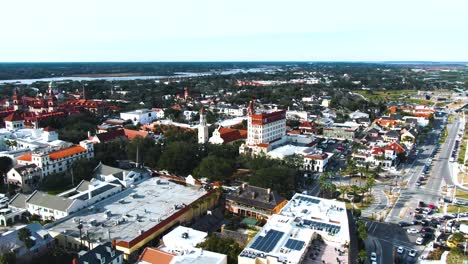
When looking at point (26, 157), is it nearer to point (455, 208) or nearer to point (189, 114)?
point (189, 114)

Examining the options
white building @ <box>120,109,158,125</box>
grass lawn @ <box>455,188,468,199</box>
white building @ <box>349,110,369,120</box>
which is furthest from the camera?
white building @ <box>349,110,369,120</box>

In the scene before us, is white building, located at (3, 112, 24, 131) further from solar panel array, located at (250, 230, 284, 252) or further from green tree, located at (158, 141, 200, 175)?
solar panel array, located at (250, 230, 284, 252)

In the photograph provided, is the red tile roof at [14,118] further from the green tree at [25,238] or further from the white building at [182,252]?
the white building at [182,252]

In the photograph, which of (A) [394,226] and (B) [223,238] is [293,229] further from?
(A) [394,226]

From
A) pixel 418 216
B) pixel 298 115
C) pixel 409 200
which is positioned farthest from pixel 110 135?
pixel 298 115

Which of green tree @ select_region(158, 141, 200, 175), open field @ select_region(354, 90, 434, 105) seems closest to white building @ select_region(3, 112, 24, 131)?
green tree @ select_region(158, 141, 200, 175)

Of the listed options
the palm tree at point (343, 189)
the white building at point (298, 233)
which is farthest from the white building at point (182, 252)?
the palm tree at point (343, 189)

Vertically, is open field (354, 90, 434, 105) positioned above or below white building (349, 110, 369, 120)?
above
